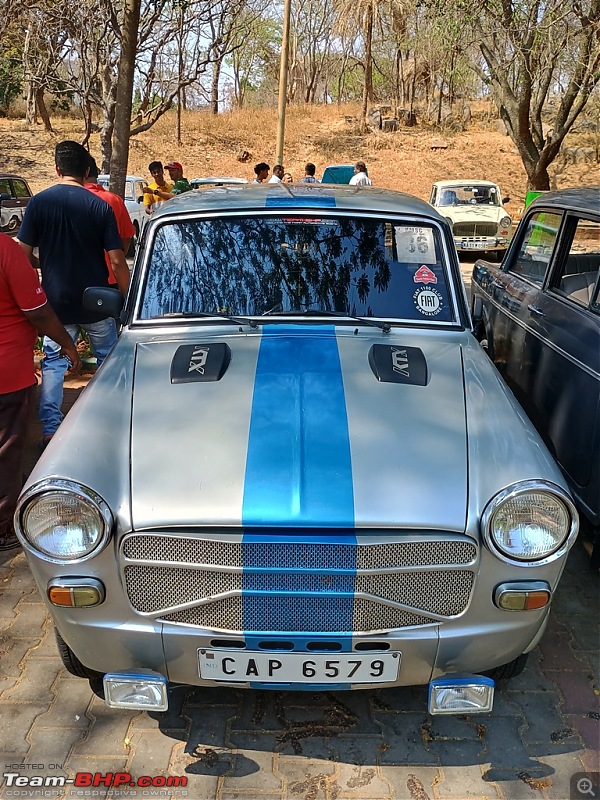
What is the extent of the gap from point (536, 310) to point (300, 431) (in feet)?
8.99

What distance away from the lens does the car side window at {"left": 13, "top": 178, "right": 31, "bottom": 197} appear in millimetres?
17328

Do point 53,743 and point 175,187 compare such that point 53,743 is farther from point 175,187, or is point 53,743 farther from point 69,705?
point 175,187

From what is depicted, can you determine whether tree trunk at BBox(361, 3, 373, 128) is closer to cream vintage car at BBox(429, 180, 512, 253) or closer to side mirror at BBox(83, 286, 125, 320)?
cream vintage car at BBox(429, 180, 512, 253)

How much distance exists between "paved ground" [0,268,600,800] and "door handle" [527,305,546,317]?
7.53 ft

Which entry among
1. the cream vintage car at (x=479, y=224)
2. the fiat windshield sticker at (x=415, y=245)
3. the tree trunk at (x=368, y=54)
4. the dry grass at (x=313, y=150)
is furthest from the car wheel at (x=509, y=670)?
the tree trunk at (x=368, y=54)

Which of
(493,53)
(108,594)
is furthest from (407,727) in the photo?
(493,53)

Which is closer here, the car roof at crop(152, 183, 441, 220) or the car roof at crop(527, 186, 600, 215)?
the car roof at crop(152, 183, 441, 220)

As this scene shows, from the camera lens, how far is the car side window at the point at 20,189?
Result: 17328mm

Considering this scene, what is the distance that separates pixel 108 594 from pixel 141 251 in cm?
193

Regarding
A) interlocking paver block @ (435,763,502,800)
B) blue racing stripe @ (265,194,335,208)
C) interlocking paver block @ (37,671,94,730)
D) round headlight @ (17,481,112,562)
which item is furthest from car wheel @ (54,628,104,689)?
blue racing stripe @ (265,194,335,208)

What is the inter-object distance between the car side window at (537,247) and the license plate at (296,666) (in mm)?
3360

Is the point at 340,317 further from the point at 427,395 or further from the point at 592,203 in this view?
the point at 592,203

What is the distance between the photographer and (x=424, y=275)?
11.2 ft

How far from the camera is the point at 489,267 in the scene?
6.12m
